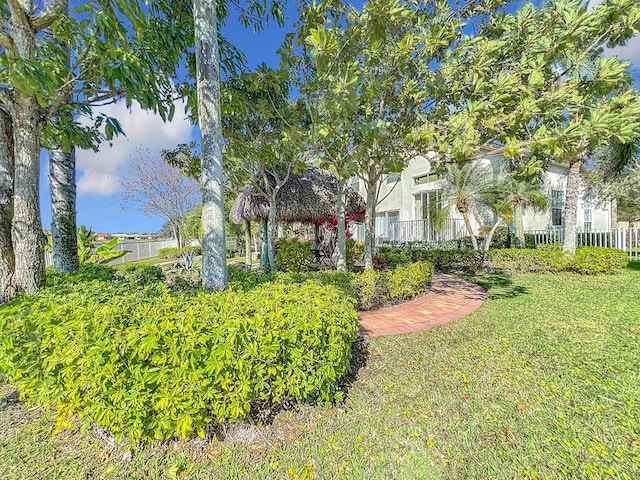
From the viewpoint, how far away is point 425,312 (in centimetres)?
639

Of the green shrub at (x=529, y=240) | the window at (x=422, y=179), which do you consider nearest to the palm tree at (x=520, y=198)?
the green shrub at (x=529, y=240)

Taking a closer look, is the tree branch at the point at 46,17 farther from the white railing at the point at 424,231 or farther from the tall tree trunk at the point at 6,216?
the white railing at the point at 424,231

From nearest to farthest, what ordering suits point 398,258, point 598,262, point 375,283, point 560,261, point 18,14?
point 18,14 → point 375,283 → point 598,262 → point 560,261 → point 398,258

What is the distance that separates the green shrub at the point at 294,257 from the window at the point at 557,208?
1862cm

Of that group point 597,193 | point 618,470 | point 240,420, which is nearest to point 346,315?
point 240,420

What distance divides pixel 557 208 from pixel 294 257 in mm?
19888

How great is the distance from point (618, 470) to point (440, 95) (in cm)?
598

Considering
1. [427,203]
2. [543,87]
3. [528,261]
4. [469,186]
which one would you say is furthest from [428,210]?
[543,87]

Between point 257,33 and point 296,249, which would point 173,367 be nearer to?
point 257,33

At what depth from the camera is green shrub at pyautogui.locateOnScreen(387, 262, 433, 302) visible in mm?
6969

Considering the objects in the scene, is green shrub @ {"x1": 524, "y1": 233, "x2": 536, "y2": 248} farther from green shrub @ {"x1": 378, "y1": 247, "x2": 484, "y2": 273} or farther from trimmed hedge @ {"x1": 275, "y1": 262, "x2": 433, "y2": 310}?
trimmed hedge @ {"x1": 275, "y1": 262, "x2": 433, "y2": 310}

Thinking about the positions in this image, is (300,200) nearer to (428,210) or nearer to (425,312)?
(425,312)

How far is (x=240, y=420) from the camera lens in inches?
108

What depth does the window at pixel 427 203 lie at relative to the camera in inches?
690
